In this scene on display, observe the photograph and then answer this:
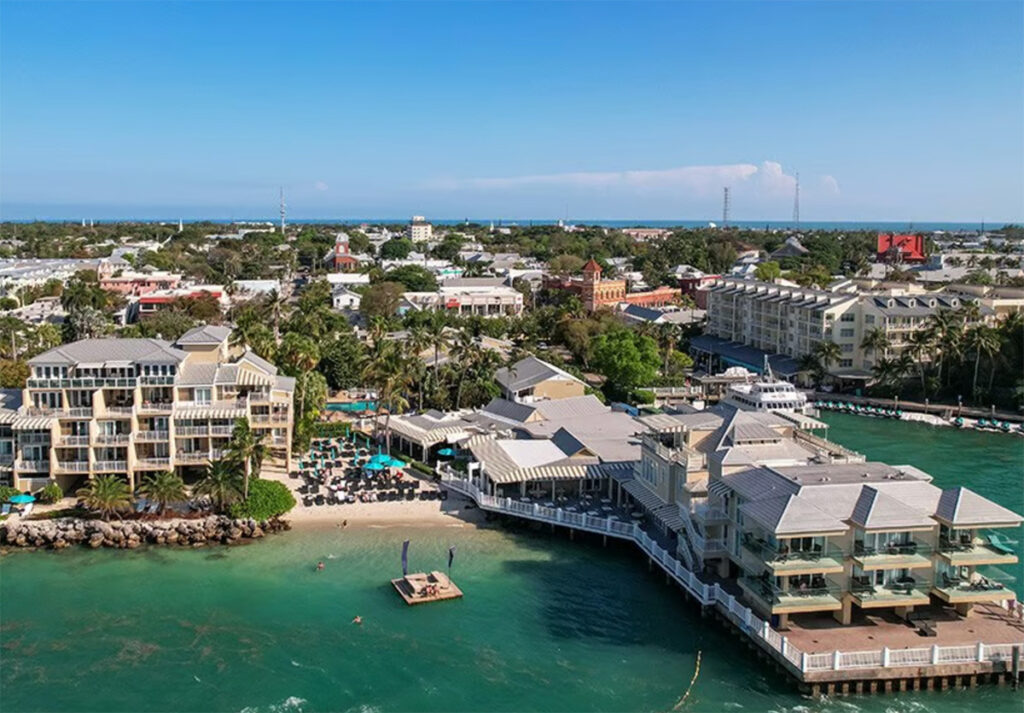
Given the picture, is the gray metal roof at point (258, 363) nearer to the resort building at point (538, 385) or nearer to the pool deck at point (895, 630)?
the resort building at point (538, 385)

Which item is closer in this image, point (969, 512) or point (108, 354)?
point (969, 512)

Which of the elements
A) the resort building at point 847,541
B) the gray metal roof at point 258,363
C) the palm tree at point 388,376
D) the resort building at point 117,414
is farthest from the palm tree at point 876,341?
the resort building at point 117,414

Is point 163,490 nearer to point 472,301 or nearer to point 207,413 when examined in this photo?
point 207,413

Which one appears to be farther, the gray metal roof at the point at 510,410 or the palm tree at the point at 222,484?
the gray metal roof at the point at 510,410

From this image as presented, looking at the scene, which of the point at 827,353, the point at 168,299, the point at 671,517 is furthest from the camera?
the point at 168,299

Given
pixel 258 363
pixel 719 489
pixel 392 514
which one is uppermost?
pixel 258 363

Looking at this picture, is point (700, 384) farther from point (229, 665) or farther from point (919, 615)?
point (229, 665)

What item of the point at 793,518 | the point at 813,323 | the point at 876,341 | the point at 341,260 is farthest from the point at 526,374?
the point at 341,260
